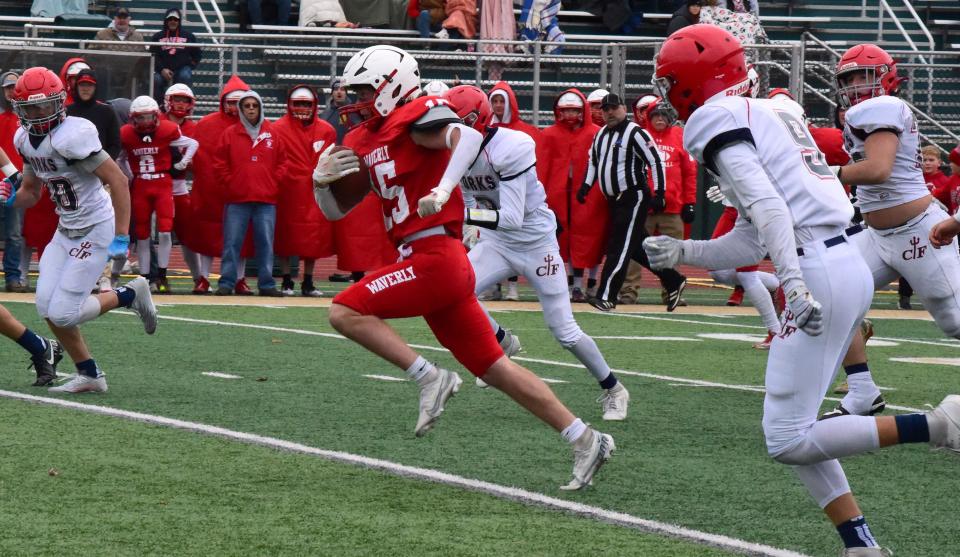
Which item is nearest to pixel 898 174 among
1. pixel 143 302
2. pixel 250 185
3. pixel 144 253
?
pixel 143 302

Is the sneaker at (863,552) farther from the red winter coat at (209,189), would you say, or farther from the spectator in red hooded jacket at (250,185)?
the red winter coat at (209,189)

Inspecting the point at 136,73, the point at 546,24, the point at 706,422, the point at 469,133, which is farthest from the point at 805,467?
the point at 546,24

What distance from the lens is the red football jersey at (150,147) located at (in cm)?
1465

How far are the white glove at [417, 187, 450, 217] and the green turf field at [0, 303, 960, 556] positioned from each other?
1036mm

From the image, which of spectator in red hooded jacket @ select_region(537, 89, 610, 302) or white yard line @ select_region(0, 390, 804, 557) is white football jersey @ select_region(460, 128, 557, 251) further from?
spectator in red hooded jacket @ select_region(537, 89, 610, 302)

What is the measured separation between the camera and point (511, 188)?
810cm

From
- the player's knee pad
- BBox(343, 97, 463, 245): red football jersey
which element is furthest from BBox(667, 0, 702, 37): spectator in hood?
BBox(343, 97, 463, 245): red football jersey

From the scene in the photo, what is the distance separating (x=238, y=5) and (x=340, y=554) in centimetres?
1638

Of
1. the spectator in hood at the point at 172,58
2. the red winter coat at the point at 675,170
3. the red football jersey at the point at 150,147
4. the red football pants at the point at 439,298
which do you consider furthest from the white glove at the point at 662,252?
the spectator in hood at the point at 172,58

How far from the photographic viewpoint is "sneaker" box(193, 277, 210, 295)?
14995 millimetres

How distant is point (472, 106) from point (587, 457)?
9.26 feet

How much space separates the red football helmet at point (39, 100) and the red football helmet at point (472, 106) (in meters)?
2.13

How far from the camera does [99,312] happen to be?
28.0 ft

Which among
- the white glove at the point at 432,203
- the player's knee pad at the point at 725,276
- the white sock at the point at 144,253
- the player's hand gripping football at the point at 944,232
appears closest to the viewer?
the white glove at the point at 432,203
